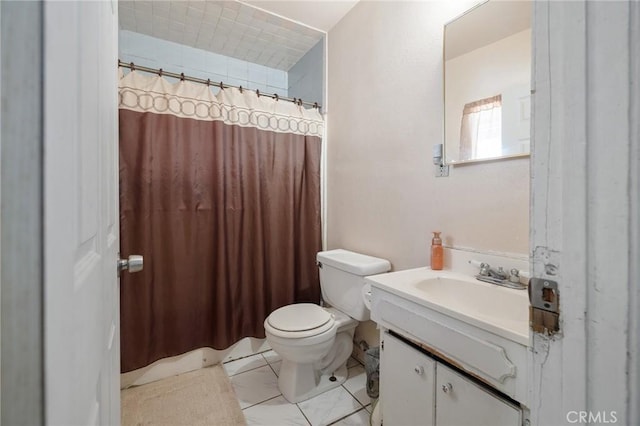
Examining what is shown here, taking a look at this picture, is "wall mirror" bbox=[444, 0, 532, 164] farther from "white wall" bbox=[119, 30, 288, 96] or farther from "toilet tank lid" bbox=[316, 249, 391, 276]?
"white wall" bbox=[119, 30, 288, 96]

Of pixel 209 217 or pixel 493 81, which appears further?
pixel 209 217

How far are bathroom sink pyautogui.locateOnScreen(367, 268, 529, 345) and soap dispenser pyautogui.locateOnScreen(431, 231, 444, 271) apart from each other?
0.03 m

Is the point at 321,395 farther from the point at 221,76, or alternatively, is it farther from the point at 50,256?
the point at 221,76

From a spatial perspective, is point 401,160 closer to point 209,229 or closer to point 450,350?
point 450,350

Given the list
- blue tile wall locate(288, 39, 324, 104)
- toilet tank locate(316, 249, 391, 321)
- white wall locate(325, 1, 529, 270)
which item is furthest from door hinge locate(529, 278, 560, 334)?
blue tile wall locate(288, 39, 324, 104)

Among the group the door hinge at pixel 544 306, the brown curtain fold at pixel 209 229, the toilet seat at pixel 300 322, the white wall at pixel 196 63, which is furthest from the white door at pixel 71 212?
the white wall at pixel 196 63

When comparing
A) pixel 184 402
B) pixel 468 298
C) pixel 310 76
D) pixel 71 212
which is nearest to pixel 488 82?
pixel 468 298

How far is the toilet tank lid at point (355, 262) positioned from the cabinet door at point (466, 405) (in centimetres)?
64

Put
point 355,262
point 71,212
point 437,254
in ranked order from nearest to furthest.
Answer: point 71,212 → point 437,254 → point 355,262

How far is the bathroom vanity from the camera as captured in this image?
73cm

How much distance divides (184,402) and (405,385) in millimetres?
1249

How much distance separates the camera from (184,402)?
4.99 feet

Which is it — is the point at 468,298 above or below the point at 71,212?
below

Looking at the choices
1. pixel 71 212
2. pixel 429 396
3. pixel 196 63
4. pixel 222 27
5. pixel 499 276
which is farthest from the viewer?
pixel 196 63
